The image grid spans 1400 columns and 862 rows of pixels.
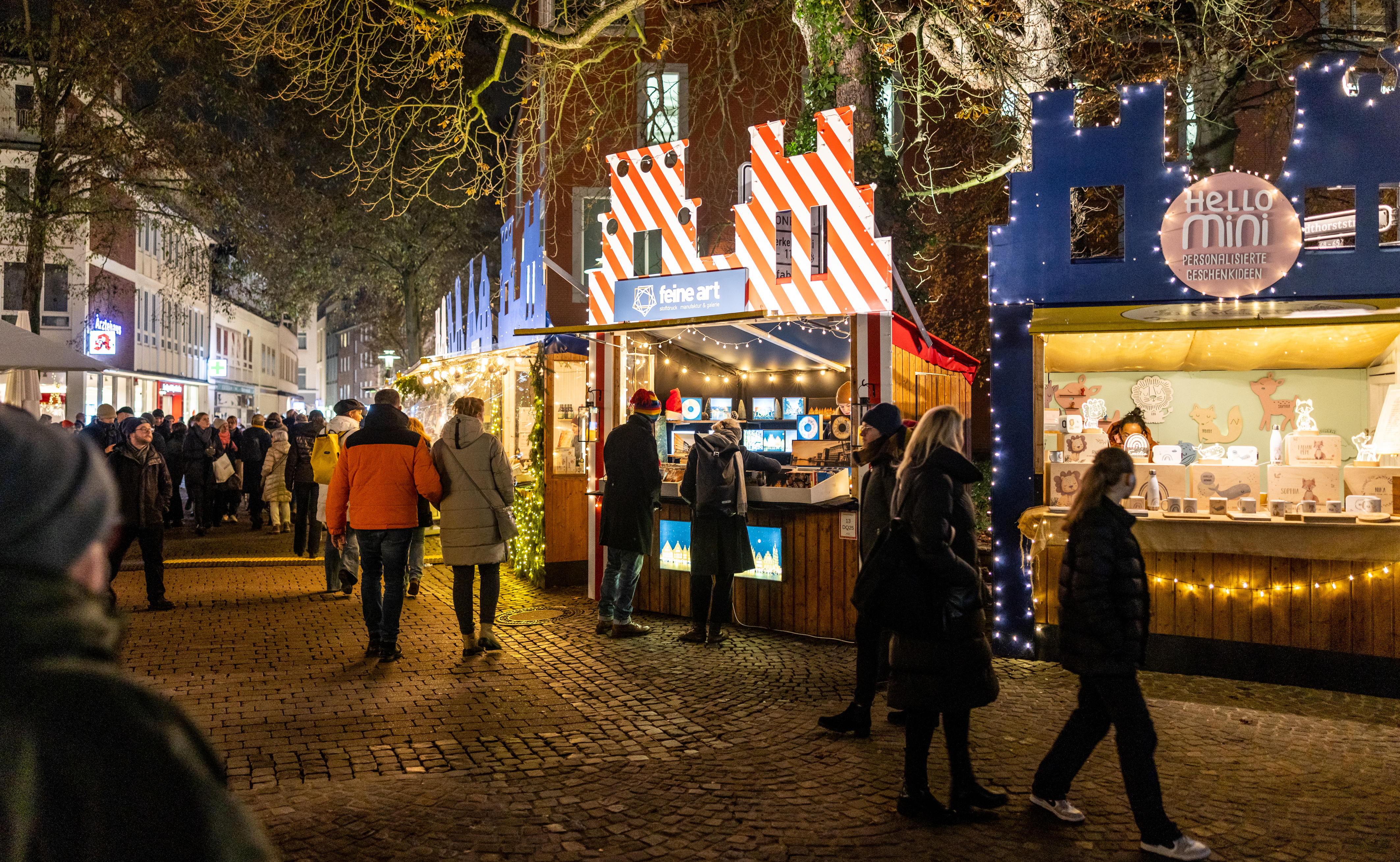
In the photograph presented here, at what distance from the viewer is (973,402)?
2266cm

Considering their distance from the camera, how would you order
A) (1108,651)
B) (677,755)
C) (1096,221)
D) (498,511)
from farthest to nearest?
(1096,221) → (498,511) → (677,755) → (1108,651)

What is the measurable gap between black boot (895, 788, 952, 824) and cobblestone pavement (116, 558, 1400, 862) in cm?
6

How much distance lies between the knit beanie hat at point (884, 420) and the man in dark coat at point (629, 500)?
273cm

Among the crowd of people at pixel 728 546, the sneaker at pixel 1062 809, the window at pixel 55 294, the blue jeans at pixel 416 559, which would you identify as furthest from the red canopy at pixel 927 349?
the window at pixel 55 294

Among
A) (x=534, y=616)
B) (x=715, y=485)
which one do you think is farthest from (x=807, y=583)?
(x=534, y=616)

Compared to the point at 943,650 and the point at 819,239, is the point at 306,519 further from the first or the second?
the point at 943,650

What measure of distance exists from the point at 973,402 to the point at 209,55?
1723 centimetres

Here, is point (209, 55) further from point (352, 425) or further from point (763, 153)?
point (763, 153)

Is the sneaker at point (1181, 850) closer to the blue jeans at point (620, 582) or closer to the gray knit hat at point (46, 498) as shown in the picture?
the gray knit hat at point (46, 498)

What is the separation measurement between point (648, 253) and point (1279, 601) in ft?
41.6

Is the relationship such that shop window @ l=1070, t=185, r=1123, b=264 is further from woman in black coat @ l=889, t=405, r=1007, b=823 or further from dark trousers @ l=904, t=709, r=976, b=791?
dark trousers @ l=904, t=709, r=976, b=791

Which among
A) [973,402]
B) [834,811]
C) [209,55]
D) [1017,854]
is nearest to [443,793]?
[834,811]

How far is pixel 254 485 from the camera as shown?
54.2ft

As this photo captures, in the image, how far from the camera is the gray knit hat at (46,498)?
1130 millimetres
